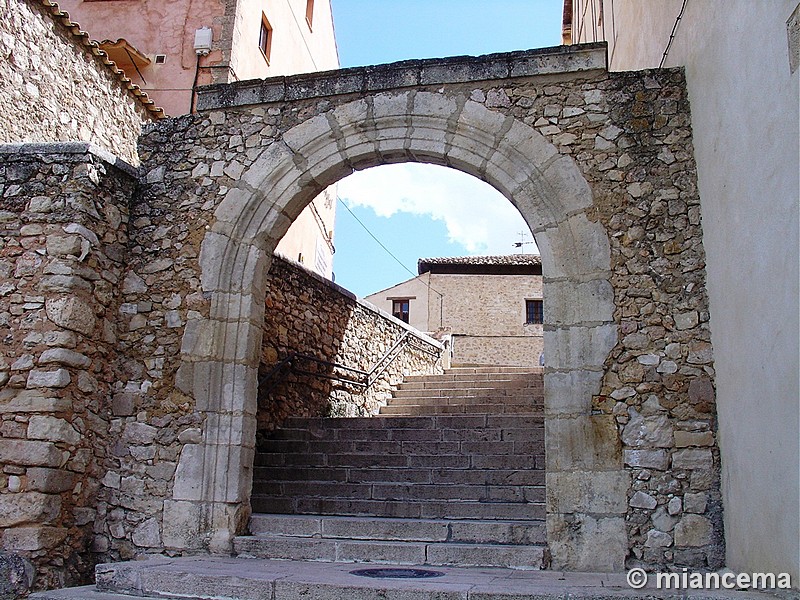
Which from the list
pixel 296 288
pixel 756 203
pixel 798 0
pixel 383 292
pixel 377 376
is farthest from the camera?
pixel 383 292

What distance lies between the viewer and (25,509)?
473 centimetres

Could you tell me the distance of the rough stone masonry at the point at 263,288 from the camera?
455cm

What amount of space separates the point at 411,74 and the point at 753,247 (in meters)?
2.83

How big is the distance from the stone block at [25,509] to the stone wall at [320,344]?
276cm

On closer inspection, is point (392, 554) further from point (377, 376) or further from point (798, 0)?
point (377, 376)

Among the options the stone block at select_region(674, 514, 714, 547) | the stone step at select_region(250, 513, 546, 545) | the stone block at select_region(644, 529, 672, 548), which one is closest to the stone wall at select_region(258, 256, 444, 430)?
the stone step at select_region(250, 513, 546, 545)

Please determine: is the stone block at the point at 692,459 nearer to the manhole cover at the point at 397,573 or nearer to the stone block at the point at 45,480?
the manhole cover at the point at 397,573

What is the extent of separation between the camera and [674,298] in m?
4.71

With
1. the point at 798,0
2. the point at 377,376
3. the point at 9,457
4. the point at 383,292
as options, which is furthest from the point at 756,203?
the point at 383,292

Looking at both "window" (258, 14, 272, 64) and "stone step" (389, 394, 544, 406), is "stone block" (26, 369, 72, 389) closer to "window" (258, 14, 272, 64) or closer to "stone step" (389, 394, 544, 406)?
"stone step" (389, 394, 544, 406)

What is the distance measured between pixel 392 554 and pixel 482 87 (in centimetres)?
334

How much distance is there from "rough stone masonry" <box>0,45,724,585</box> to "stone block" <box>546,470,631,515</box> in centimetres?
1

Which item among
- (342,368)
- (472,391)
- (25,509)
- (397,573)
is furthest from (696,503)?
(342,368)

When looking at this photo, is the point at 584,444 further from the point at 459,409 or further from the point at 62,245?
the point at 459,409
